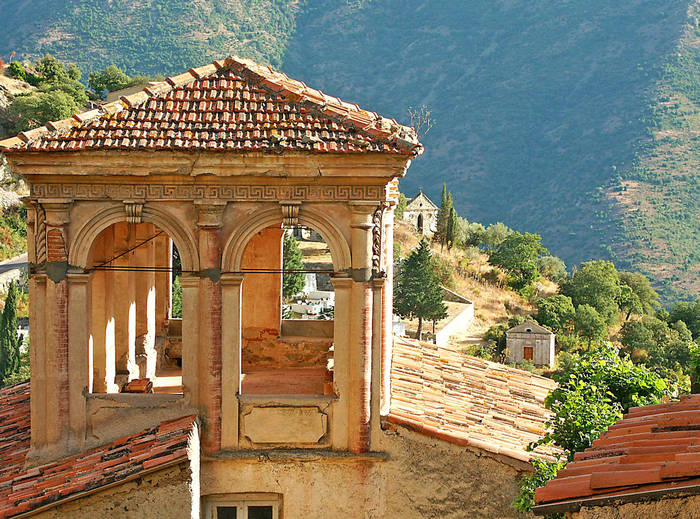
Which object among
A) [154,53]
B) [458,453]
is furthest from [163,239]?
[154,53]

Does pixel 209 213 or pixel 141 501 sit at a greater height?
pixel 209 213

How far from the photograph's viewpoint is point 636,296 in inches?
3361

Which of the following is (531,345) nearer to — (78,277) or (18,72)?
(78,277)

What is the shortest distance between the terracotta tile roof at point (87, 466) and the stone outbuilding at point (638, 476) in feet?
16.9

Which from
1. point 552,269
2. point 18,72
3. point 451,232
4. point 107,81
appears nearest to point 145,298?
point 451,232

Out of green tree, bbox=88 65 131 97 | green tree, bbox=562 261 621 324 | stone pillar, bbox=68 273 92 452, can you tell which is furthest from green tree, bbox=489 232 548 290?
stone pillar, bbox=68 273 92 452

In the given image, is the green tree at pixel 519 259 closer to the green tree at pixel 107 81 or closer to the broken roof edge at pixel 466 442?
the green tree at pixel 107 81

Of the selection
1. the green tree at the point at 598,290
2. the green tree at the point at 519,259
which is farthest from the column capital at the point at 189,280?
the green tree at the point at 519,259

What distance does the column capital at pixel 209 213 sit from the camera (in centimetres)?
1205

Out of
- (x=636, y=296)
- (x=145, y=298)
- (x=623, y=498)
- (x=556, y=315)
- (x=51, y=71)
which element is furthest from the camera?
(x=51, y=71)

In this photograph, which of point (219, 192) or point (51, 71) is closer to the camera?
point (219, 192)

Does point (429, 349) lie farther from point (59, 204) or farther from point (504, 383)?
point (59, 204)

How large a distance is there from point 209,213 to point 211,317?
55.4 inches

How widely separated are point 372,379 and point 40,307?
4.63 metres
